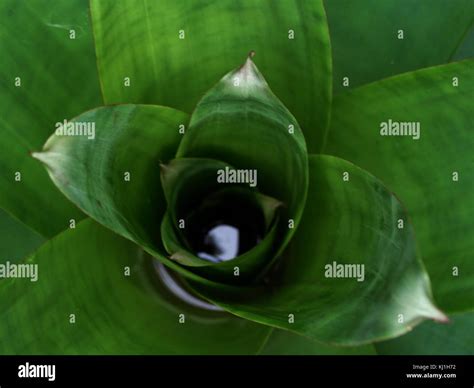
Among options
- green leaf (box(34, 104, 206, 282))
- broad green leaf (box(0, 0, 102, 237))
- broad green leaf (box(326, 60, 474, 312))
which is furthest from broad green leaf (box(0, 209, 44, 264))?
broad green leaf (box(326, 60, 474, 312))

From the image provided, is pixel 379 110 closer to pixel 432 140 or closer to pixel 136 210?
pixel 432 140

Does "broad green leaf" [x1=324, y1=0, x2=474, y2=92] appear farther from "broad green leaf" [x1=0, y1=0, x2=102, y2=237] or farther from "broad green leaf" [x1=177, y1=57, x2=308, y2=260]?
"broad green leaf" [x1=0, y1=0, x2=102, y2=237]

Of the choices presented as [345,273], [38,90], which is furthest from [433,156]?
[38,90]

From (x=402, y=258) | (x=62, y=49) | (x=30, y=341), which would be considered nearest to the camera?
(x=402, y=258)

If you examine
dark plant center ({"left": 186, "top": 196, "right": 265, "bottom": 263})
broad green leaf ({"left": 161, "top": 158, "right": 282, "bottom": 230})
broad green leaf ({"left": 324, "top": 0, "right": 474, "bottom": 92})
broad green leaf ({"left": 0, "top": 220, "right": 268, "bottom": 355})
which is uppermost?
broad green leaf ({"left": 324, "top": 0, "right": 474, "bottom": 92})

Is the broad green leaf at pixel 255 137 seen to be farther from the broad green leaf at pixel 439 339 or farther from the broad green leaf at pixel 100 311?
the broad green leaf at pixel 439 339
